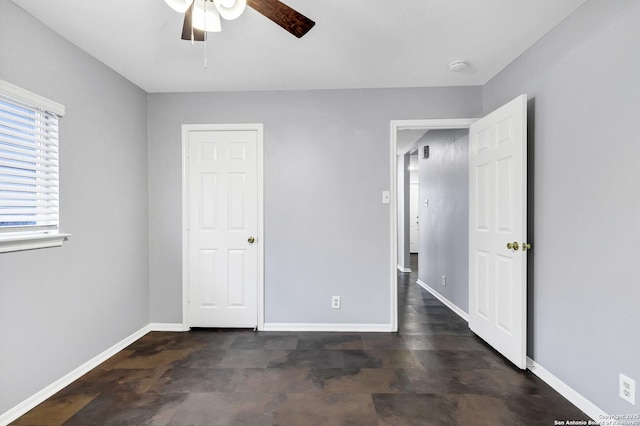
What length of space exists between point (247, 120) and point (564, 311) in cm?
306

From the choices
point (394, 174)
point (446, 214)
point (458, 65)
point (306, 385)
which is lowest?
point (306, 385)

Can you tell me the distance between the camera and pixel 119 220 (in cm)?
270

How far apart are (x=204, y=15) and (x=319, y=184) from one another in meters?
1.80

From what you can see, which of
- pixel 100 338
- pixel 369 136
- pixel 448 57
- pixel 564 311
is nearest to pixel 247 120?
pixel 369 136

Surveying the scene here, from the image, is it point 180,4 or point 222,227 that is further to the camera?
point 222,227

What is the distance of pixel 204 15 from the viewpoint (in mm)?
1518

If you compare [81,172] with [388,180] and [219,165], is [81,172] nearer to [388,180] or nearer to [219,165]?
[219,165]

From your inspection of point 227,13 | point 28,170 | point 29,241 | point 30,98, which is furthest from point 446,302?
point 30,98

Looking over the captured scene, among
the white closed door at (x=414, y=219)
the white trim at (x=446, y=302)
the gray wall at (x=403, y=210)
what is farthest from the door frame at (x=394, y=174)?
the white closed door at (x=414, y=219)

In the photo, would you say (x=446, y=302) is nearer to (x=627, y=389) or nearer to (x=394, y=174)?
(x=394, y=174)

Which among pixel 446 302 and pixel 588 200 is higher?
pixel 588 200

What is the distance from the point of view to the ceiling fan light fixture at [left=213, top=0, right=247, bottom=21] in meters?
1.39

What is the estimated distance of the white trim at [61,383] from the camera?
177 cm

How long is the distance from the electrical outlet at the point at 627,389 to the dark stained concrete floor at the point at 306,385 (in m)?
0.32
